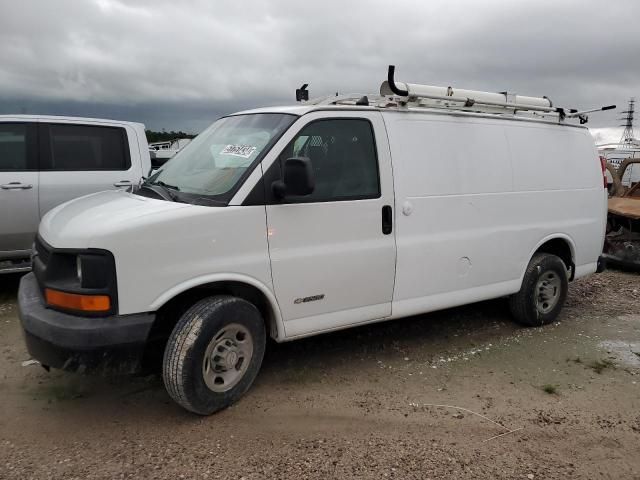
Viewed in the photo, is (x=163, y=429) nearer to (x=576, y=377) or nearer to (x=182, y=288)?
(x=182, y=288)

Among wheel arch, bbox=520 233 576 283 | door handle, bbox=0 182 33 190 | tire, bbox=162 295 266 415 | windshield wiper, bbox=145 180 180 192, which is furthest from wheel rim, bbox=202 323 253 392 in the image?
door handle, bbox=0 182 33 190

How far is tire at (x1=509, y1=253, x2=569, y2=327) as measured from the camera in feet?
17.0

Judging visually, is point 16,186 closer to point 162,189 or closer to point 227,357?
point 162,189

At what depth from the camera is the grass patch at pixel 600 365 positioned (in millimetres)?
4445

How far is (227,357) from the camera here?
3.50 metres

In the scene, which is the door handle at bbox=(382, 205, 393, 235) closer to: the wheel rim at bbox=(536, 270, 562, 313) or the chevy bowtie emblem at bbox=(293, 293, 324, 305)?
the chevy bowtie emblem at bbox=(293, 293, 324, 305)

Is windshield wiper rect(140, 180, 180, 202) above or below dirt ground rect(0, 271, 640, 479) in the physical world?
above

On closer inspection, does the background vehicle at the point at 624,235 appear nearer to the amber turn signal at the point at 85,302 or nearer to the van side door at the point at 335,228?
the van side door at the point at 335,228

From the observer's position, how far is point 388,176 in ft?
13.3

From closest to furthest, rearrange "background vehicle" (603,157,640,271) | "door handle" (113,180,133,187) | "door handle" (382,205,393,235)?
"door handle" (382,205,393,235), "door handle" (113,180,133,187), "background vehicle" (603,157,640,271)

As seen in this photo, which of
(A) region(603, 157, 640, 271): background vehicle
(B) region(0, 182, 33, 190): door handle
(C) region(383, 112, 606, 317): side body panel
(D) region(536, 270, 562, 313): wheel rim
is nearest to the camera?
(C) region(383, 112, 606, 317): side body panel

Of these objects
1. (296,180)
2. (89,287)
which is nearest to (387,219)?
(296,180)

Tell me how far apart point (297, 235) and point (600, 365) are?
2.89 meters

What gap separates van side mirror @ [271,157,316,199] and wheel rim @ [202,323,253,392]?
92 cm
